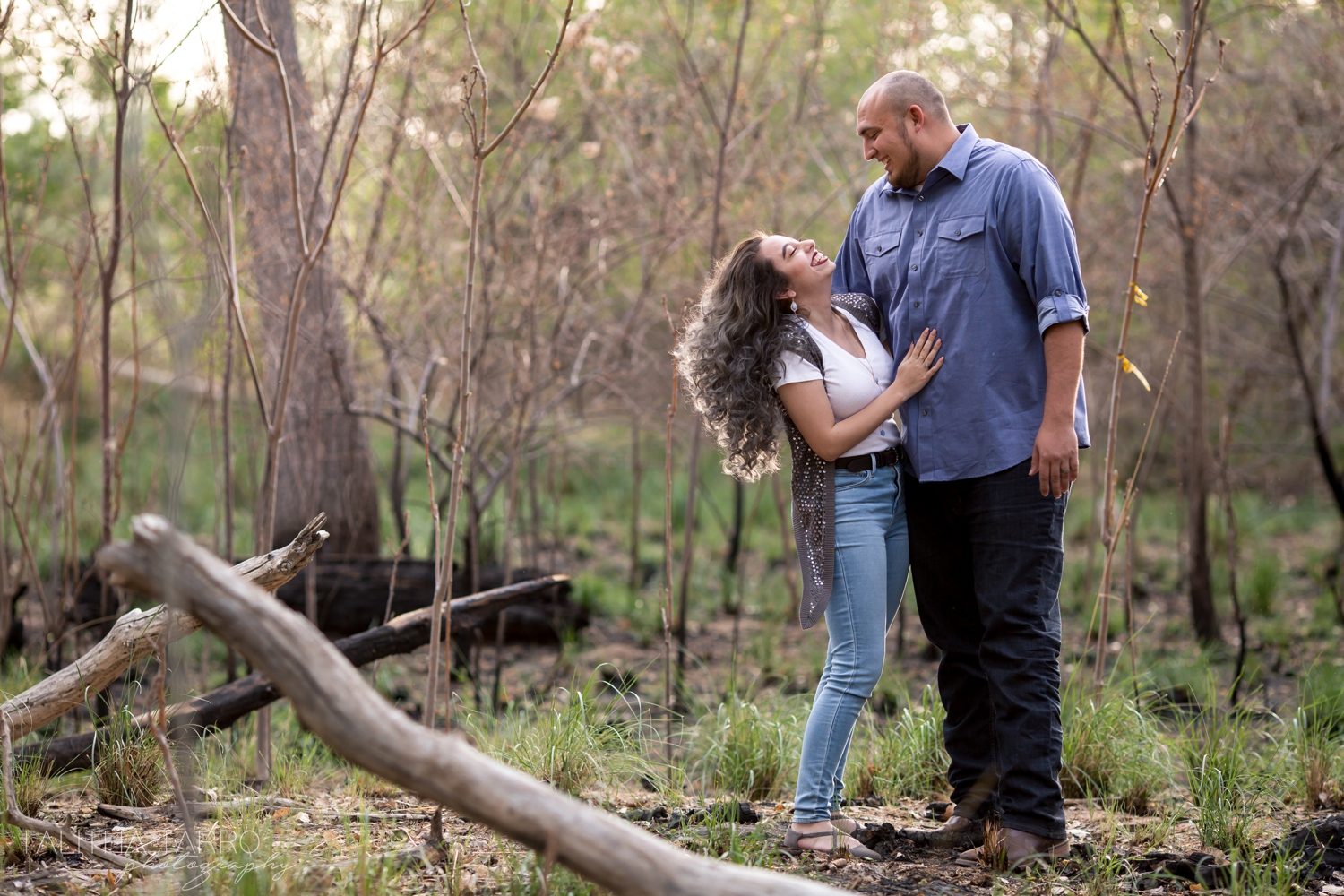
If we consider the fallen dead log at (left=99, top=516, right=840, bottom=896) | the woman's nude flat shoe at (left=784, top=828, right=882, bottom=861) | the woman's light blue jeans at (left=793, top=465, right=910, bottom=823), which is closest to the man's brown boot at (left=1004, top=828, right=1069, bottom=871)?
the woman's nude flat shoe at (left=784, top=828, right=882, bottom=861)

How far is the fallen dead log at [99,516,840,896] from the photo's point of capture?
5.59 feet

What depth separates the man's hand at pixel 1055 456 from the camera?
2619mm

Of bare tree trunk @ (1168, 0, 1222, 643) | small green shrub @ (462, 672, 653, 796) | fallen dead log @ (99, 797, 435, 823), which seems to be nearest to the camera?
fallen dead log @ (99, 797, 435, 823)

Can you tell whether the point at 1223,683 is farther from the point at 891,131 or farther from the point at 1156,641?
the point at 891,131

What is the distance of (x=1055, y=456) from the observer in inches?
103

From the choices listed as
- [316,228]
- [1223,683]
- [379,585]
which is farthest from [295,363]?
[1223,683]

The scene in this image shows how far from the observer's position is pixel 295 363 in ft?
17.7

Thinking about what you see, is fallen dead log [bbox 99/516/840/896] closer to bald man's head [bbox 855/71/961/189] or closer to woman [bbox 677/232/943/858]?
woman [bbox 677/232/943/858]

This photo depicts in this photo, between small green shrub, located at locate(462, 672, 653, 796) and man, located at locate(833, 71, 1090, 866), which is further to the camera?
small green shrub, located at locate(462, 672, 653, 796)

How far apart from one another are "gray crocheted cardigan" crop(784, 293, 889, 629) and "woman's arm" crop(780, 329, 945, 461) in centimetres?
6

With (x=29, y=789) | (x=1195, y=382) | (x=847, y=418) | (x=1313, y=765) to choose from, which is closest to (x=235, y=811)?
(x=29, y=789)

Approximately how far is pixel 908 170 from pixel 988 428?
29.9 inches

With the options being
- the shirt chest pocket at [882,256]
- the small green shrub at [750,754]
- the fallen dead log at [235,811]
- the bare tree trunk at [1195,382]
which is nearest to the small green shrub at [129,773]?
the fallen dead log at [235,811]

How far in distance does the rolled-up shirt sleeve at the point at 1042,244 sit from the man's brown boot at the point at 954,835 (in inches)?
53.2
